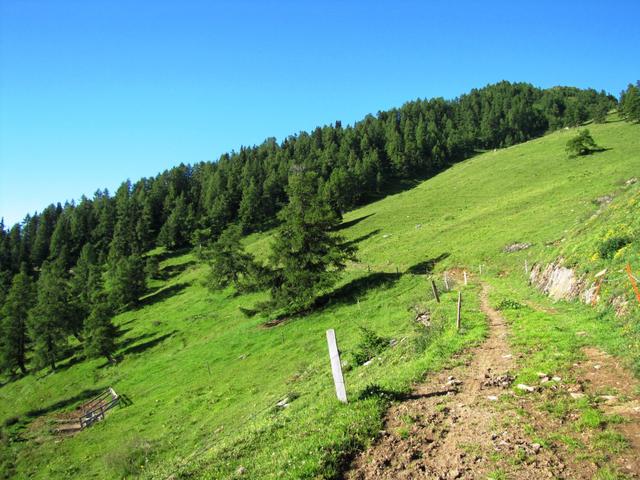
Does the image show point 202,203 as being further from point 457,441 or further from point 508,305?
point 457,441

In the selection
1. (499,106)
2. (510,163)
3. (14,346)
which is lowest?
(14,346)

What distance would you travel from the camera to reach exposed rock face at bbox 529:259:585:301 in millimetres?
19172

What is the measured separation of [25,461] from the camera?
28328 millimetres

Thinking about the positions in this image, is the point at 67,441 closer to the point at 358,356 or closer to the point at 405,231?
the point at 358,356

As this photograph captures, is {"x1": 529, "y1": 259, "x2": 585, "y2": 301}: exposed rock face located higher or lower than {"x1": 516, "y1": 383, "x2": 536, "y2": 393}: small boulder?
lower

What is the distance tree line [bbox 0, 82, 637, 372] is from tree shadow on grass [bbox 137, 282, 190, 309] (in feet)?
12.1

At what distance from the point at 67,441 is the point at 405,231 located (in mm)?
53254

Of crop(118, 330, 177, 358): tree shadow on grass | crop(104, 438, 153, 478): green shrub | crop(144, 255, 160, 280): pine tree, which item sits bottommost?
crop(118, 330, 177, 358): tree shadow on grass

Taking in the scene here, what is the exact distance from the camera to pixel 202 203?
139 m

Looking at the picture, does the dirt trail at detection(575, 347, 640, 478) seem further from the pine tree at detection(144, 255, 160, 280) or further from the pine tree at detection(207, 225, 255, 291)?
the pine tree at detection(144, 255, 160, 280)

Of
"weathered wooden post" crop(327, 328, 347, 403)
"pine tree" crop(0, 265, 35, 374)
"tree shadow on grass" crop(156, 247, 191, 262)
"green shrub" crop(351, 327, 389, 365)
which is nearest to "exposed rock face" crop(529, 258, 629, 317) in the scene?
"green shrub" crop(351, 327, 389, 365)

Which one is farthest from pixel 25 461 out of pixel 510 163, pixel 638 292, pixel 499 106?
pixel 499 106

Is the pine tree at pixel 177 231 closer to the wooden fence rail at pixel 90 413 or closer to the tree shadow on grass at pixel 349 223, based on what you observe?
the tree shadow on grass at pixel 349 223

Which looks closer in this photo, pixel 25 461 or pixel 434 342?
pixel 434 342
